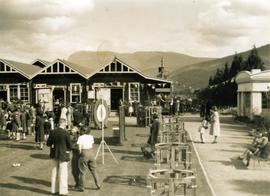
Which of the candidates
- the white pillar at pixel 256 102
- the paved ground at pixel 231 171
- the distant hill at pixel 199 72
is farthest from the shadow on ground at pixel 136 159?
the distant hill at pixel 199 72

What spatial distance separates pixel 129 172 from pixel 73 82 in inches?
977

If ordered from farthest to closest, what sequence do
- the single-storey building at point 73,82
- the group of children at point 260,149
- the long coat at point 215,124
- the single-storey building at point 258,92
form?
the single-storey building at point 73,82 < the single-storey building at point 258,92 < the long coat at point 215,124 < the group of children at point 260,149

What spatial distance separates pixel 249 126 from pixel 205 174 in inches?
613

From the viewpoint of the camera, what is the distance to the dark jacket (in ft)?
36.8

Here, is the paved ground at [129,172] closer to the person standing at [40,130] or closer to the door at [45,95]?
the person standing at [40,130]

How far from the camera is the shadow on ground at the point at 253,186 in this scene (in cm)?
1114

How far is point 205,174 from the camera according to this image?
13.2 m

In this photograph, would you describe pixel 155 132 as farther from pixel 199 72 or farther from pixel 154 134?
pixel 199 72

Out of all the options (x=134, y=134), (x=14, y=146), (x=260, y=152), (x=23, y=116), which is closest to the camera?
(x=260, y=152)

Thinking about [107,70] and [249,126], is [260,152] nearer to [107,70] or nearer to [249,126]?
[249,126]

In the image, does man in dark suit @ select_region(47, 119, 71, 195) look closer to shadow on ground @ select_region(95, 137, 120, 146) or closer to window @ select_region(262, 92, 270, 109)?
shadow on ground @ select_region(95, 137, 120, 146)

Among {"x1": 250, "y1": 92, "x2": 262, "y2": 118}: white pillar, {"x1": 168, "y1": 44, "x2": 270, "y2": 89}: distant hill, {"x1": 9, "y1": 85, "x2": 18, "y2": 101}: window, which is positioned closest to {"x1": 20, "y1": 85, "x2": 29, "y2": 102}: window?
{"x1": 9, "y1": 85, "x2": 18, "y2": 101}: window

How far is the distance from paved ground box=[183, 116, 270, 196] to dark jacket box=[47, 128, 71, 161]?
12.1 feet

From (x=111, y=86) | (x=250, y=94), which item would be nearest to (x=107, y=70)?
(x=111, y=86)
